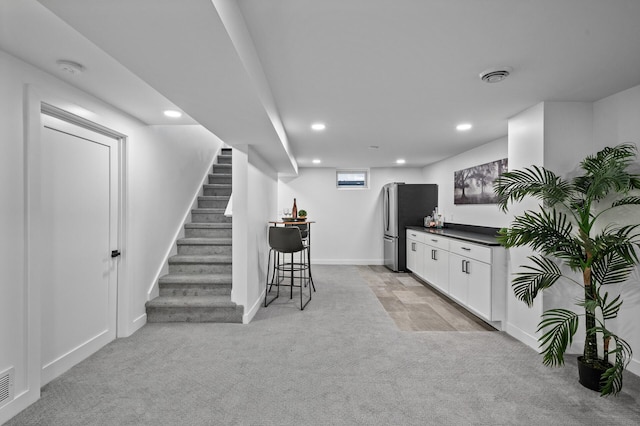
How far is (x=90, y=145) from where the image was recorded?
8.63ft

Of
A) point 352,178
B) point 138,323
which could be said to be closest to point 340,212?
point 352,178

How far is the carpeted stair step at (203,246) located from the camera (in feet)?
13.2

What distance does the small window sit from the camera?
23.4 feet

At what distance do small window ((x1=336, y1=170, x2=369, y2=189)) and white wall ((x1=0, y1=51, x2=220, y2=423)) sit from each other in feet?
14.3

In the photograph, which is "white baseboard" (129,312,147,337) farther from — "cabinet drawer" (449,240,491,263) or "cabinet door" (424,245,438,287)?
"cabinet door" (424,245,438,287)

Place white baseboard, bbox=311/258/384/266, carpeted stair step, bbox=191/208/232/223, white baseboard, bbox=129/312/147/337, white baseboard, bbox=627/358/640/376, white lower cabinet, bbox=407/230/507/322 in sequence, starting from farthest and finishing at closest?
white baseboard, bbox=311/258/384/266 → carpeted stair step, bbox=191/208/232/223 → white lower cabinet, bbox=407/230/507/322 → white baseboard, bbox=129/312/147/337 → white baseboard, bbox=627/358/640/376

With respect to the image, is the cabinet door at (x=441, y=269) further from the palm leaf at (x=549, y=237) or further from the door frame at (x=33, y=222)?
the door frame at (x=33, y=222)

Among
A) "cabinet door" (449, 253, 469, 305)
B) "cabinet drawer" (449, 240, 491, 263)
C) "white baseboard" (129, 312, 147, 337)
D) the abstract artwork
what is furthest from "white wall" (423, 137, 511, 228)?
"white baseboard" (129, 312, 147, 337)

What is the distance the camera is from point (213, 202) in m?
4.77

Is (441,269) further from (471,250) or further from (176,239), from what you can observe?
(176,239)

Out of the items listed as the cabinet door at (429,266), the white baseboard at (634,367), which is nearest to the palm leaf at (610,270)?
the white baseboard at (634,367)

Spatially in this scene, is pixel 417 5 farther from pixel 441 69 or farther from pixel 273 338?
pixel 273 338

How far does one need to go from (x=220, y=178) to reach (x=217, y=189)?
308 mm

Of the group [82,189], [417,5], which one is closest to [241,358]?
[82,189]
